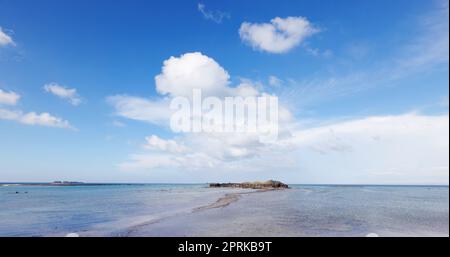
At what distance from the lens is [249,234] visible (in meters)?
15.4
